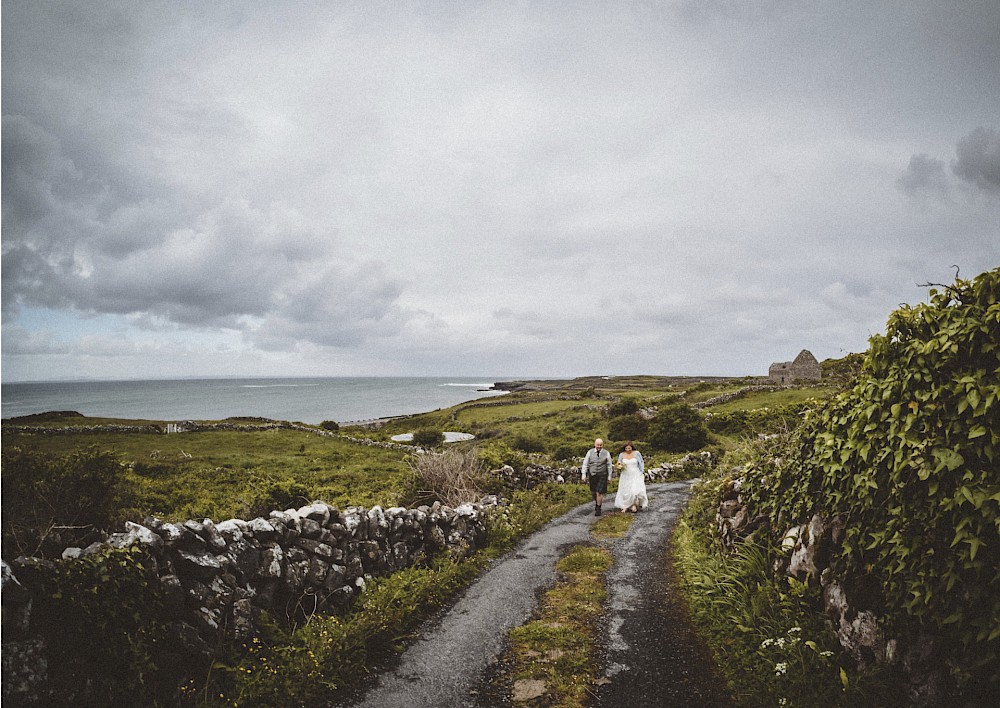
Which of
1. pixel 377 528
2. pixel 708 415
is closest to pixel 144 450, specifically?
pixel 377 528

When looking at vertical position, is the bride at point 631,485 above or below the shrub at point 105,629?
below

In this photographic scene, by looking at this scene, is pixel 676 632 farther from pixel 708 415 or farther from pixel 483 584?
pixel 708 415

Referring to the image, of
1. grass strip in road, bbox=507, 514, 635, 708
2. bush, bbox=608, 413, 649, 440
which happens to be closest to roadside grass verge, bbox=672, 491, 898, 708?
grass strip in road, bbox=507, 514, 635, 708

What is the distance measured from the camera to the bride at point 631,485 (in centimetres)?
1530

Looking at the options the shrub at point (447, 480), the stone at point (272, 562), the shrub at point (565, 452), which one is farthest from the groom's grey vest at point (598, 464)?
the shrub at point (565, 452)

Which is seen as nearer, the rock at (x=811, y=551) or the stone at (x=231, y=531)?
the rock at (x=811, y=551)

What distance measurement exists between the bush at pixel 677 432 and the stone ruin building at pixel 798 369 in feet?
125

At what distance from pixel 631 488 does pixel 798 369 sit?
63.7 m

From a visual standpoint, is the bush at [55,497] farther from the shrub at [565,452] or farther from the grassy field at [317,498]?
the shrub at [565,452]

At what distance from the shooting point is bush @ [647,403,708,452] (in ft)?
105

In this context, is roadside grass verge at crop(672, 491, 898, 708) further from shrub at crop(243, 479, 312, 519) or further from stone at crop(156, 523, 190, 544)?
shrub at crop(243, 479, 312, 519)

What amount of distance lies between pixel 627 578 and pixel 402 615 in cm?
453

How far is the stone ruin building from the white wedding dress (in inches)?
2262

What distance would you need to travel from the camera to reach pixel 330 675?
613 centimetres
